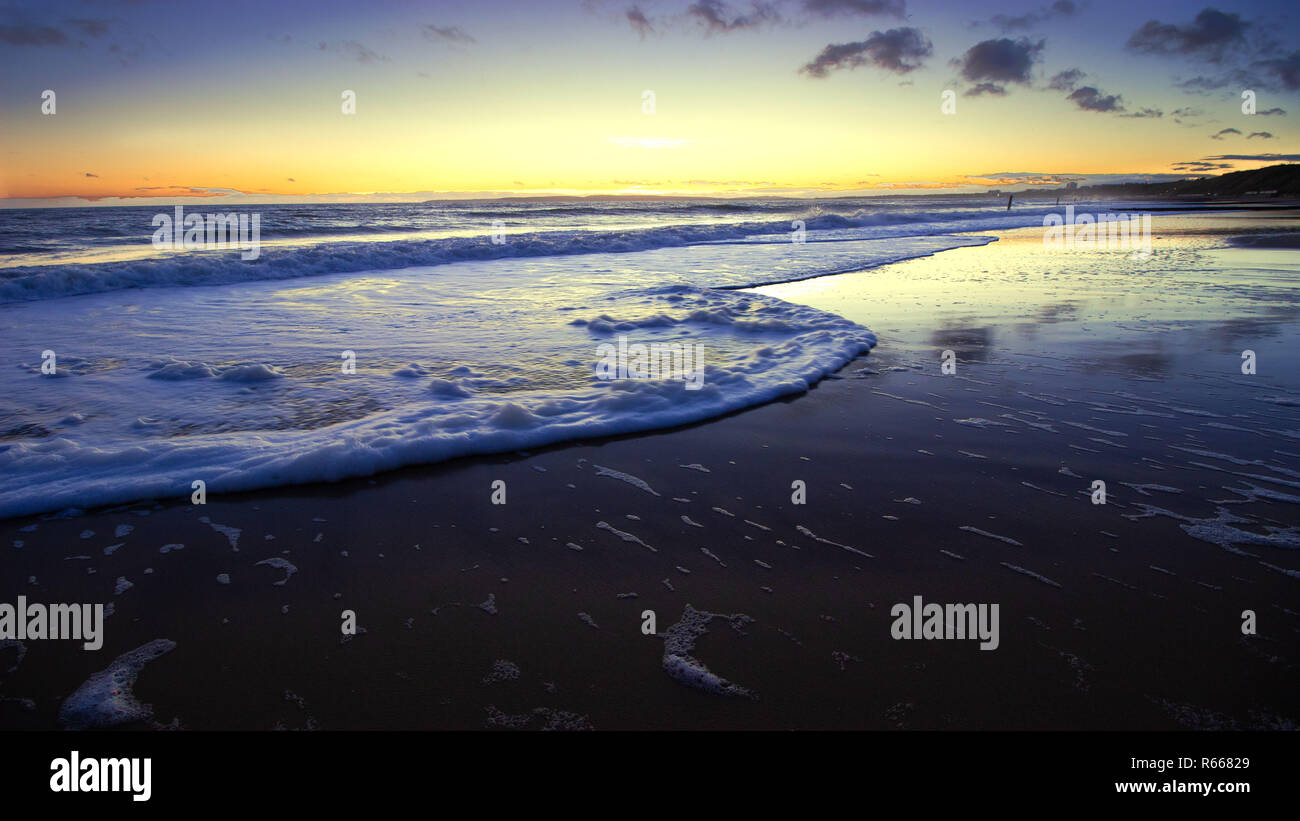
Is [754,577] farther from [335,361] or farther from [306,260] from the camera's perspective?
[306,260]

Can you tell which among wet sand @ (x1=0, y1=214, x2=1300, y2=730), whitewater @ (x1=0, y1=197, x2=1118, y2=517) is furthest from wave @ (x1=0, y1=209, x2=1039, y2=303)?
wet sand @ (x1=0, y1=214, x2=1300, y2=730)

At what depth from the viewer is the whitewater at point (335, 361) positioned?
14.0 ft

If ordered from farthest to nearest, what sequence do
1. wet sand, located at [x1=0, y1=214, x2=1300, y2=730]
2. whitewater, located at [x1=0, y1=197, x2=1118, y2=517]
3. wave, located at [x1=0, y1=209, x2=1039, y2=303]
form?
wave, located at [x1=0, y1=209, x2=1039, y2=303] < whitewater, located at [x1=0, y1=197, x2=1118, y2=517] < wet sand, located at [x1=0, y1=214, x2=1300, y2=730]

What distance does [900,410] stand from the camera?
5266 millimetres

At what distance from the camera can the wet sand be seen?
2.24m

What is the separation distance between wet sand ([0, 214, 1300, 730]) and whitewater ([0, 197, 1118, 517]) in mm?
369

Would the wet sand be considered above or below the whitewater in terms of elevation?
below

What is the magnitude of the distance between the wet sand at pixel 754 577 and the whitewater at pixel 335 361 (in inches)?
14.5

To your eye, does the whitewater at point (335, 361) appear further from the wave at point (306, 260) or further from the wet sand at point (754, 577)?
the wet sand at point (754, 577)

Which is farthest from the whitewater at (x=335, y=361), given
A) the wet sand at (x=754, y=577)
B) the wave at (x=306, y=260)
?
the wet sand at (x=754, y=577)

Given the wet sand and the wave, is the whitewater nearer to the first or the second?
the wave

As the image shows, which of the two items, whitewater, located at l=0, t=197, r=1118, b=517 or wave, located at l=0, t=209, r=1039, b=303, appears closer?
whitewater, located at l=0, t=197, r=1118, b=517
